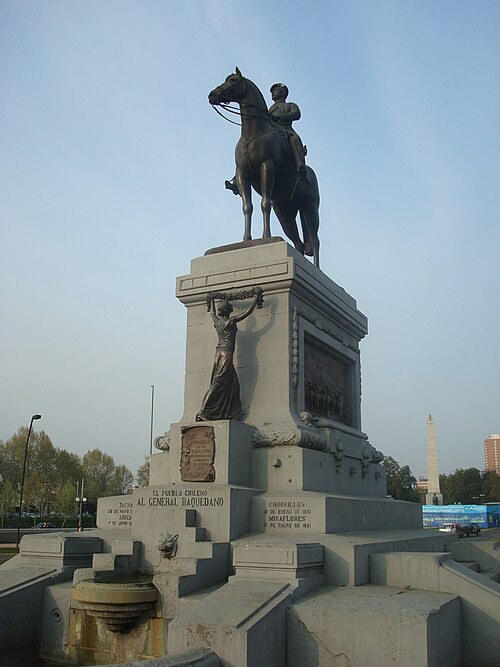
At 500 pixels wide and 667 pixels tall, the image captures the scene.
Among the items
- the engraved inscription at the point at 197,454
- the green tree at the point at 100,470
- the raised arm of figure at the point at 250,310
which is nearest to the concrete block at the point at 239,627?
the engraved inscription at the point at 197,454

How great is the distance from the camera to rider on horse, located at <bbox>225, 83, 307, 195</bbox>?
17.0 metres

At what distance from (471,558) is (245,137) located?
10211mm

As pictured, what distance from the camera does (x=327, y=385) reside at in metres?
16.1

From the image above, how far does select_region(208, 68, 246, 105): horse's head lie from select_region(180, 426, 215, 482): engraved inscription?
24.8 feet

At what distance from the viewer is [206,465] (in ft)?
41.3

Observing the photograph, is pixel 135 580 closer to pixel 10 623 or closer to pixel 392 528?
pixel 10 623

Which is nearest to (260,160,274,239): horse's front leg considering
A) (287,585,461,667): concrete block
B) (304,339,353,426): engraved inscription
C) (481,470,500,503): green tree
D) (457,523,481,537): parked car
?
(304,339,353,426): engraved inscription

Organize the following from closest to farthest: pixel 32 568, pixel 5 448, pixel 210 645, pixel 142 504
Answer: pixel 210 645
pixel 32 568
pixel 142 504
pixel 5 448

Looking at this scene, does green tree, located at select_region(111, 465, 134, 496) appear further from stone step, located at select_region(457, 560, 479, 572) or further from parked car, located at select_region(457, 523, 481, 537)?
stone step, located at select_region(457, 560, 479, 572)

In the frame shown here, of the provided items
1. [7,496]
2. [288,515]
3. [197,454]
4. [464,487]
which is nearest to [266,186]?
[197,454]

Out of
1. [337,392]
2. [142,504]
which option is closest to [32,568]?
[142,504]

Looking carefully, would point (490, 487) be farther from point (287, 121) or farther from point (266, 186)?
point (266, 186)

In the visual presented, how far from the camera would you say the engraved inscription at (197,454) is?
12.6 meters

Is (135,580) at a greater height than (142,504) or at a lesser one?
lesser
